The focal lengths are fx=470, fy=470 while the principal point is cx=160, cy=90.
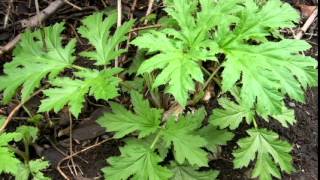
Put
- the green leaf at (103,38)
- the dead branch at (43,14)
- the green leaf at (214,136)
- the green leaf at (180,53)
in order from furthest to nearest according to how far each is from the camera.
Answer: the dead branch at (43,14), the green leaf at (103,38), the green leaf at (214,136), the green leaf at (180,53)

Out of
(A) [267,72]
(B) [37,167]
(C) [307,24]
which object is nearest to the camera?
(A) [267,72]

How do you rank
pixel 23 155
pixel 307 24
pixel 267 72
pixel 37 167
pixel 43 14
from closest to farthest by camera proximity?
pixel 267 72 → pixel 37 167 → pixel 23 155 → pixel 307 24 → pixel 43 14

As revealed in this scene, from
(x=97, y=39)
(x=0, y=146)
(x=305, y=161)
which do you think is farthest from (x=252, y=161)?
(x=0, y=146)

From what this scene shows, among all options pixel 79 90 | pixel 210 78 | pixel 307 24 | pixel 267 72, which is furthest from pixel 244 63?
pixel 307 24

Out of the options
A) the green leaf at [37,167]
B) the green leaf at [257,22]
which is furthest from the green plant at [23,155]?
the green leaf at [257,22]

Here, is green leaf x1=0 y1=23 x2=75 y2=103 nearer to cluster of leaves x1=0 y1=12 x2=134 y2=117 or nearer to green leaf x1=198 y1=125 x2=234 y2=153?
cluster of leaves x1=0 y1=12 x2=134 y2=117

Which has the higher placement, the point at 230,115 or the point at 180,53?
the point at 180,53

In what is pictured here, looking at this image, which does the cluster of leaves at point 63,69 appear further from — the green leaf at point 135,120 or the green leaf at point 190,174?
the green leaf at point 190,174

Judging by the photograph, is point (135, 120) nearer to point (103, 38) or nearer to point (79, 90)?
point (79, 90)
